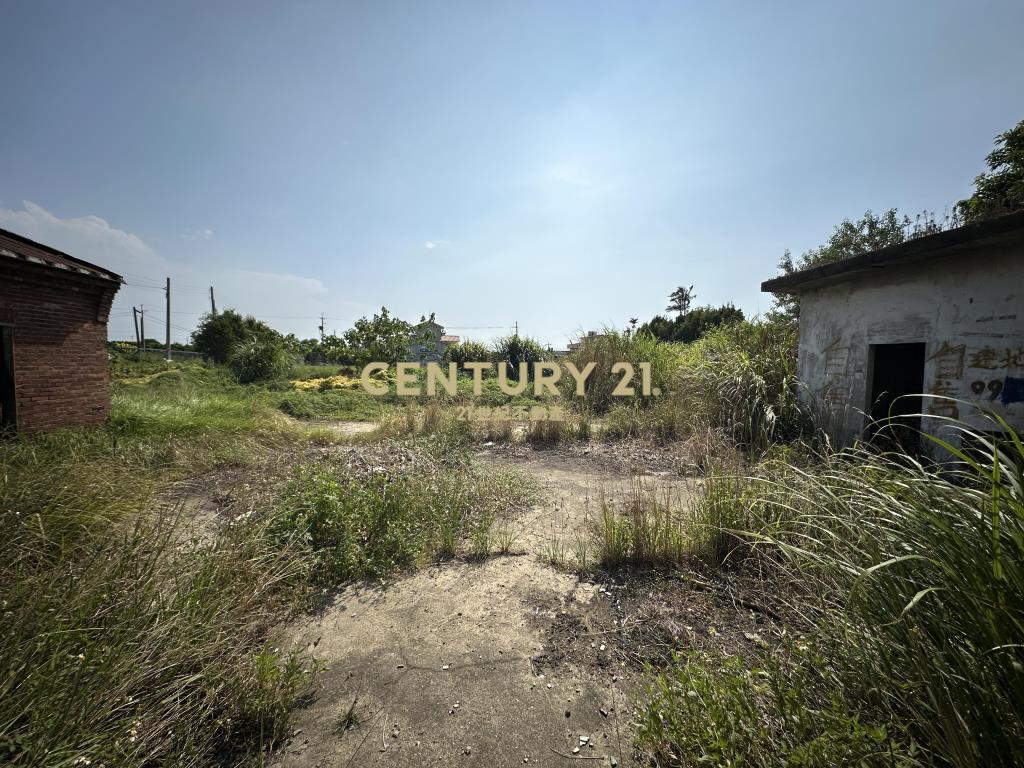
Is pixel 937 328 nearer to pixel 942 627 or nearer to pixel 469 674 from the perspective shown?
pixel 942 627

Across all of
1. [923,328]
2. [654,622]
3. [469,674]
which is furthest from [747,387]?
[469,674]

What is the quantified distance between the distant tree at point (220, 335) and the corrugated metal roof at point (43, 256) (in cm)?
1697

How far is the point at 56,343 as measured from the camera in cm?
586

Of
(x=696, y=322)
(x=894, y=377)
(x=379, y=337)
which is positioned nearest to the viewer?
(x=894, y=377)

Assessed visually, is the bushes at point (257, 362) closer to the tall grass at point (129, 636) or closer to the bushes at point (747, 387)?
the tall grass at point (129, 636)

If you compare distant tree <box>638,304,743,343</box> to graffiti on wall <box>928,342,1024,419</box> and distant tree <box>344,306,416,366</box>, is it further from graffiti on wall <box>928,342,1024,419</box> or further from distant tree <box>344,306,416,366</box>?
graffiti on wall <box>928,342,1024,419</box>

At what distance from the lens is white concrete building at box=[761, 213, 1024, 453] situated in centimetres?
363

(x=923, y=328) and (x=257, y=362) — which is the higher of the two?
(x=923, y=328)

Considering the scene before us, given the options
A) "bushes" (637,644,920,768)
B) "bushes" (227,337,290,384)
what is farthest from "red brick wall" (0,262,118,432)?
"bushes" (227,337,290,384)

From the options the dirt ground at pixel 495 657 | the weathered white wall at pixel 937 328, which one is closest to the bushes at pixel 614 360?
the weathered white wall at pixel 937 328

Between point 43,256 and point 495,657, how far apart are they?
8835 mm

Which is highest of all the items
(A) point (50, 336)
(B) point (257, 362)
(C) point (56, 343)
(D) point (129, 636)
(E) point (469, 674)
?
(A) point (50, 336)

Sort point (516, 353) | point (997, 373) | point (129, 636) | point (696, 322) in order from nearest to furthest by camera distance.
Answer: point (129, 636) → point (997, 373) → point (516, 353) → point (696, 322)

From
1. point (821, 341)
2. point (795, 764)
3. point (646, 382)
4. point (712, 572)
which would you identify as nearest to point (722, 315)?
point (646, 382)
